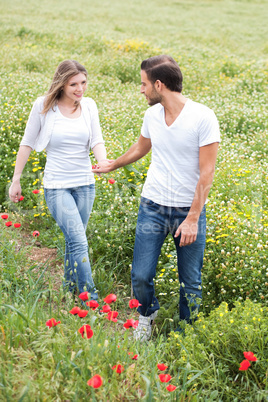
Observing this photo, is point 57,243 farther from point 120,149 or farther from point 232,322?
point 232,322

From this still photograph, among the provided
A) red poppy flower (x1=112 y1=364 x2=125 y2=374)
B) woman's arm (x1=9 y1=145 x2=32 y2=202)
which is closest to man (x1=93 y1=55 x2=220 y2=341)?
red poppy flower (x1=112 y1=364 x2=125 y2=374)

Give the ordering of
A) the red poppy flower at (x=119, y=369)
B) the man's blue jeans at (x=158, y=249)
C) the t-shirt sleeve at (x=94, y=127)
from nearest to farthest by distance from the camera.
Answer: the red poppy flower at (x=119, y=369), the man's blue jeans at (x=158, y=249), the t-shirt sleeve at (x=94, y=127)

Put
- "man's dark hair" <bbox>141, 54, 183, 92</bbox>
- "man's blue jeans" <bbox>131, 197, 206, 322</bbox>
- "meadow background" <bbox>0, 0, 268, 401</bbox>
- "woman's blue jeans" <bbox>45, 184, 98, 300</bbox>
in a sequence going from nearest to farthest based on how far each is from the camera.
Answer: "meadow background" <bbox>0, 0, 268, 401</bbox> < "man's dark hair" <bbox>141, 54, 183, 92</bbox> < "man's blue jeans" <bbox>131, 197, 206, 322</bbox> < "woman's blue jeans" <bbox>45, 184, 98, 300</bbox>

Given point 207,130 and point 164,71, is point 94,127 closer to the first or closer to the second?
point 164,71

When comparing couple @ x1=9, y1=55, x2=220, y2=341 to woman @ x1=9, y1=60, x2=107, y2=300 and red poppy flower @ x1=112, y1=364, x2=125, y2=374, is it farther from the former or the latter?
red poppy flower @ x1=112, y1=364, x2=125, y2=374

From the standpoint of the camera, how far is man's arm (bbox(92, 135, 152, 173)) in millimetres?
3896

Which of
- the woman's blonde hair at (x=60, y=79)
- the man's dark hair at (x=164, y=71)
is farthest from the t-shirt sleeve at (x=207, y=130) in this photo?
the woman's blonde hair at (x=60, y=79)

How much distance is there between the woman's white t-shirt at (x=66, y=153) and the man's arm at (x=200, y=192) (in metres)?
1.13

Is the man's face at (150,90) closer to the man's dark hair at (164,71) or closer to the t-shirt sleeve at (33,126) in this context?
the man's dark hair at (164,71)

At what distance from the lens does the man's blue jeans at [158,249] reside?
360 centimetres

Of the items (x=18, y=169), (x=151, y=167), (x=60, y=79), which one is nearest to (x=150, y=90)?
(x=151, y=167)

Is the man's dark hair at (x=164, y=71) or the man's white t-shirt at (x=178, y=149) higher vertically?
the man's dark hair at (x=164, y=71)

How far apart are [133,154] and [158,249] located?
0.89 meters

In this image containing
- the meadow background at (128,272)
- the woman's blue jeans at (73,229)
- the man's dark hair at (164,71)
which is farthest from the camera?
the woman's blue jeans at (73,229)
